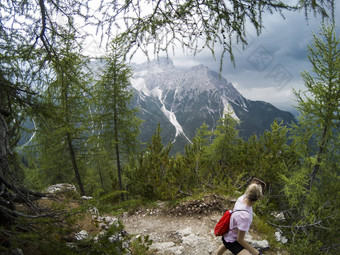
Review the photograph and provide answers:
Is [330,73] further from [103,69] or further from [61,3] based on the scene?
[103,69]

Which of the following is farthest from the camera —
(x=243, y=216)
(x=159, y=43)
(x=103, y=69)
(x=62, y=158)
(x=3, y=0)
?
(x=103, y=69)

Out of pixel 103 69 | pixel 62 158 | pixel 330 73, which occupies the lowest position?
pixel 62 158

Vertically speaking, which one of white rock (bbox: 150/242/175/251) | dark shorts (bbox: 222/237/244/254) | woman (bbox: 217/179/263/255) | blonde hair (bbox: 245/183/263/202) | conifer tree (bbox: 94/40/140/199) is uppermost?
conifer tree (bbox: 94/40/140/199)

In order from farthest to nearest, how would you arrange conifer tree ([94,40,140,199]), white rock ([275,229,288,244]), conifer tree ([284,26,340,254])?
conifer tree ([94,40,140,199]) → conifer tree ([284,26,340,254]) → white rock ([275,229,288,244])

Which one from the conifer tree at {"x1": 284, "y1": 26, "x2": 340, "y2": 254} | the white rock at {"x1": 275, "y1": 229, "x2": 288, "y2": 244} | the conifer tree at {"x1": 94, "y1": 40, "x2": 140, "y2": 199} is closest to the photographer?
the white rock at {"x1": 275, "y1": 229, "x2": 288, "y2": 244}

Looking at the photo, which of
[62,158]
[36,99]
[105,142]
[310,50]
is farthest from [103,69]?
[310,50]

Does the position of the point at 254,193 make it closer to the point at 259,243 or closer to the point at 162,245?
the point at 259,243

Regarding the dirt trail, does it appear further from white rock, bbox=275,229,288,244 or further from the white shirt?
the white shirt

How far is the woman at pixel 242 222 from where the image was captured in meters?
2.82

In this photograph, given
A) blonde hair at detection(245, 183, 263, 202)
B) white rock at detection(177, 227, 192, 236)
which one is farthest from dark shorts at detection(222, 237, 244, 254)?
white rock at detection(177, 227, 192, 236)

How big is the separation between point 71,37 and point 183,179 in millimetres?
6300

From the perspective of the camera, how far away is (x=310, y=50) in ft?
27.1

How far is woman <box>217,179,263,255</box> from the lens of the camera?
9.27ft

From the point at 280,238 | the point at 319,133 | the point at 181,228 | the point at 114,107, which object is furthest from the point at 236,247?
the point at 114,107
